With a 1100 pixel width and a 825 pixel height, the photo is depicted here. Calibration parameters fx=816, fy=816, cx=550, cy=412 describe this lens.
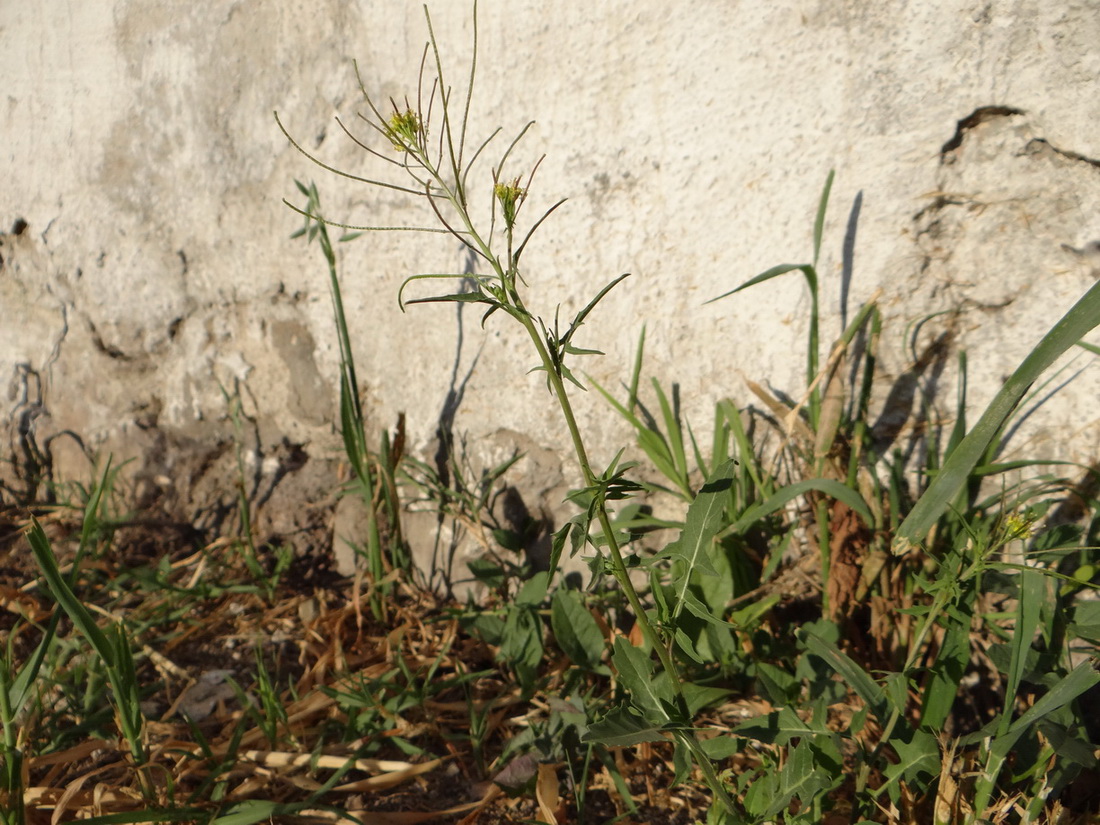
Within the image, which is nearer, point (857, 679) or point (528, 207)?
point (857, 679)

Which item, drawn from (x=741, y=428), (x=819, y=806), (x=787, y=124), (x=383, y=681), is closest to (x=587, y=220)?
(x=787, y=124)

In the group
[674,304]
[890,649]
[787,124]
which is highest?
[787,124]

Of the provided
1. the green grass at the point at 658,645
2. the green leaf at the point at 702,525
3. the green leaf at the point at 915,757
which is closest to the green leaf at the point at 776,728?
the green grass at the point at 658,645

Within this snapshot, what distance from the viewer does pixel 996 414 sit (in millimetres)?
1053

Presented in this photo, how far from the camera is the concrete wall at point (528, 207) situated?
139cm

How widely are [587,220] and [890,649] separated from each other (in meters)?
0.98

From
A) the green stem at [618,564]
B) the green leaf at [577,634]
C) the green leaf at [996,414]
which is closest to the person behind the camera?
the green stem at [618,564]

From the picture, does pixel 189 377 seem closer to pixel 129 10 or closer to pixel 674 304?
pixel 129 10

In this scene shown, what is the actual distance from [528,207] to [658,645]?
1.04 meters

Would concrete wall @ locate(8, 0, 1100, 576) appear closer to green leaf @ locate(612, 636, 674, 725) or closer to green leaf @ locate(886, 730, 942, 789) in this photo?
green leaf @ locate(886, 730, 942, 789)

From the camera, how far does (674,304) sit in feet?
5.30

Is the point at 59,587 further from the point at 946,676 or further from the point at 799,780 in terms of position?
the point at 946,676

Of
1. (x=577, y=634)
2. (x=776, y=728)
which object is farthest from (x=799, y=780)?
(x=577, y=634)

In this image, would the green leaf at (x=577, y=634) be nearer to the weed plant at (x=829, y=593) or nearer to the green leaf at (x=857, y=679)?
the weed plant at (x=829, y=593)
